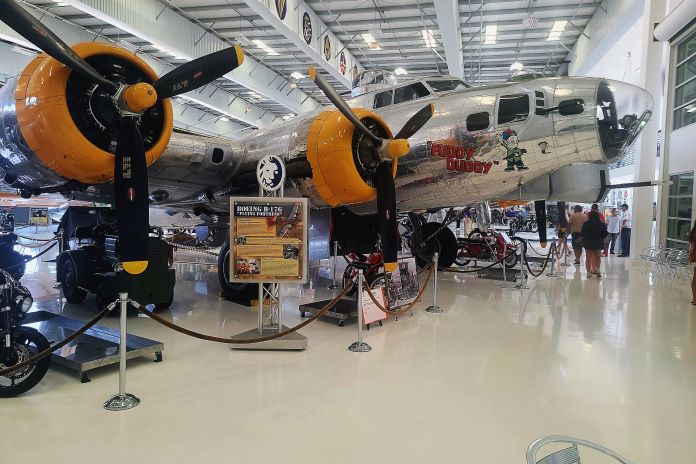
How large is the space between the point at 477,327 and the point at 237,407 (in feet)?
12.4

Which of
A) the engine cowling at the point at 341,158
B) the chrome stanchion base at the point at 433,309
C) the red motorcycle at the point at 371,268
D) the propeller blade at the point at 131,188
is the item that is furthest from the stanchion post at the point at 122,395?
the chrome stanchion base at the point at 433,309

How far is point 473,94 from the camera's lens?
6.75 meters

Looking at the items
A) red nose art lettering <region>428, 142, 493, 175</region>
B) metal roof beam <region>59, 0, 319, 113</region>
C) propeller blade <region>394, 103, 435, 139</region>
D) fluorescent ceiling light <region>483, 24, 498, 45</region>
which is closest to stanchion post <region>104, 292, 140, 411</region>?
propeller blade <region>394, 103, 435, 139</region>

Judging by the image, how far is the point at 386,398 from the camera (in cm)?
Answer: 386

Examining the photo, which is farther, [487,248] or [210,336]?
[487,248]

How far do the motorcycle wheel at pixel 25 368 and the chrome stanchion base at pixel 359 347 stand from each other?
2.93 meters

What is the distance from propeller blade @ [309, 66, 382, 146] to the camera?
16.9ft

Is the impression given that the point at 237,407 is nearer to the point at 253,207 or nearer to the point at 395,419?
the point at 395,419

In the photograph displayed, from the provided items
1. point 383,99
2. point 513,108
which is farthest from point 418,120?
point 383,99

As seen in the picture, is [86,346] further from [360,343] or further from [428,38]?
[428,38]

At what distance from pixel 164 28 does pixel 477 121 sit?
35.4 feet

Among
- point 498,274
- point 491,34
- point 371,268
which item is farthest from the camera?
point 491,34

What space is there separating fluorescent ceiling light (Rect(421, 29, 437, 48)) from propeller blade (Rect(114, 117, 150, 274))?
44.5ft

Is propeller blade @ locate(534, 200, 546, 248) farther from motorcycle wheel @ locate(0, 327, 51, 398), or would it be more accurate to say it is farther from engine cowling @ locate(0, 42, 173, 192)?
motorcycle wheel @ locate(0, 327, 51, 398)
